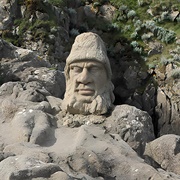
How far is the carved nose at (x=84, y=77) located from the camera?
812 cm

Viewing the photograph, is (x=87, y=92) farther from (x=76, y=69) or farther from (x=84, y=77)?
(x=76, y=69)

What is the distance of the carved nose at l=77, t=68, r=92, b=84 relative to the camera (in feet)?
26.6

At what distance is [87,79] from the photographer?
812 centimetres

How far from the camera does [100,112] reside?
8.09 metres

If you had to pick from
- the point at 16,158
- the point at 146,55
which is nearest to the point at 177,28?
the point at 146,55

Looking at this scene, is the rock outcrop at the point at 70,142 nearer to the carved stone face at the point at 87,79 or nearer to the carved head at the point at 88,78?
the carved head at the point at 88,78

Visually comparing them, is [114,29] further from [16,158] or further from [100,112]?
[16,158]

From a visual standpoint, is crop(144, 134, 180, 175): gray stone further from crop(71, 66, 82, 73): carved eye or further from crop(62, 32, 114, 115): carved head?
crop(71, 66, 82, 73): carved eye

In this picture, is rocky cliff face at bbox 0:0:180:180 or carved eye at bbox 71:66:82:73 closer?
rocky cliff face at bbox 0:0:180:180

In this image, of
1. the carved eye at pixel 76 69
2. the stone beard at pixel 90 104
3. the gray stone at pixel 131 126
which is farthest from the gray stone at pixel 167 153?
the carved eye at pixel 76 69

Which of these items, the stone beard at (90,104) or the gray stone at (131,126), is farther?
the stone beard at (90,104)

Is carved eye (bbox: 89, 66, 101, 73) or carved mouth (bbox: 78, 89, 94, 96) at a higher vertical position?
carved eye (bbox: 89, 66, 101, 73)

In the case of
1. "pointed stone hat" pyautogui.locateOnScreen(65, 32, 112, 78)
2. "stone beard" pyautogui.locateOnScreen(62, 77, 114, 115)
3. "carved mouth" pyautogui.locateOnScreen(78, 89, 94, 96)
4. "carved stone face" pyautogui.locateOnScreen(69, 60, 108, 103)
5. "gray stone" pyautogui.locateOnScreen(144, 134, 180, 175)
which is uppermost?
"pointed stone hat" pyautogui.locateOnScreen(65, 32, 112, 78)

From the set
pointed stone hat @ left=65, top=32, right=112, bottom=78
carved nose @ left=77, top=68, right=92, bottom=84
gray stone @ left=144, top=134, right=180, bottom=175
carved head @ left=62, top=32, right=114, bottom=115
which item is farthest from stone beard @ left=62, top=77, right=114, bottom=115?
gray stone @ left=144, top=134, right=180, bottom=175
